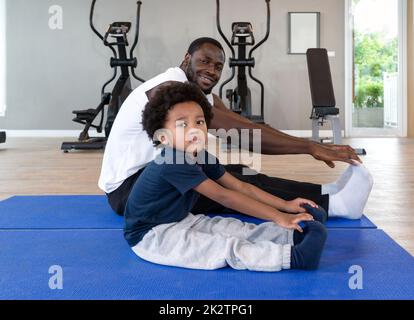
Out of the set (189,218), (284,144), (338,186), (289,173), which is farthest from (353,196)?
(289,173)

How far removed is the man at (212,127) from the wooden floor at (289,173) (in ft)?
1.06

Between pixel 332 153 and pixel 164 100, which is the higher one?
pixel 164 100

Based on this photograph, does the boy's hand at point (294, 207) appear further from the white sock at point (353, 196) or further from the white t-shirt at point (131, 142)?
the white t-shirt at point (131, 142)

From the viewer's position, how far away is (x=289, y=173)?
348cm

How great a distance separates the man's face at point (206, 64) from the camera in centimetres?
183

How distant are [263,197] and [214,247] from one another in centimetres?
27

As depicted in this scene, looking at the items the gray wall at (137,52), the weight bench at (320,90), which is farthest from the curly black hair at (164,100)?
the gray wall at (137,52)

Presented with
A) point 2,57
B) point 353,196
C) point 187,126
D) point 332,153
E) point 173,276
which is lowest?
point 173,276

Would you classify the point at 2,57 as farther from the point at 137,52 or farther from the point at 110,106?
the point at 110,106

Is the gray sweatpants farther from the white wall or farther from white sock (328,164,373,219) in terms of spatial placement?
the white wall

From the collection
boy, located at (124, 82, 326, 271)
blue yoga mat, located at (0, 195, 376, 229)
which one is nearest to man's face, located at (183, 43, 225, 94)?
boy, located at (124, 82, 326, 271)

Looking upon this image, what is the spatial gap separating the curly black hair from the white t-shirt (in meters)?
0.33

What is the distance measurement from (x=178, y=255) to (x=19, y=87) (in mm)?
6189
